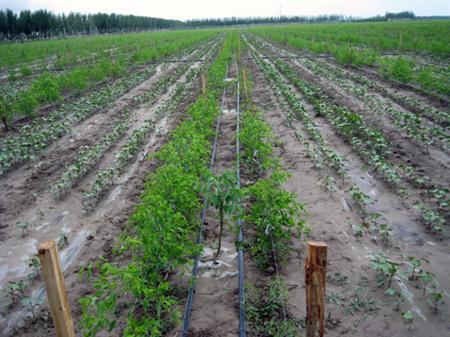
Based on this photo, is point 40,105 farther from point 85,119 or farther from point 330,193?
point 330,193

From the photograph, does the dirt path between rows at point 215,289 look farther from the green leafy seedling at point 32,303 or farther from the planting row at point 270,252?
the green leafy seedling at point 32,303

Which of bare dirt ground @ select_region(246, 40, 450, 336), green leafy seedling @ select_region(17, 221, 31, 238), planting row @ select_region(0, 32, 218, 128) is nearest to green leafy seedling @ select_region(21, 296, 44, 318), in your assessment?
green leafy seedling @ select_region(17, 221, 31, 238)

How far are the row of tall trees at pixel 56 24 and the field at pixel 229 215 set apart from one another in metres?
64.9

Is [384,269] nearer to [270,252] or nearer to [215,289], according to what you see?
[270,252]

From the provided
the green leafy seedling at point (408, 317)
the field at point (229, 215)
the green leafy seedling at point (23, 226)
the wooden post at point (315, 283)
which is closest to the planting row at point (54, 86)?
the field at point (229, 215)

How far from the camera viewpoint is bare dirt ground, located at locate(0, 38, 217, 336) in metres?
4.52

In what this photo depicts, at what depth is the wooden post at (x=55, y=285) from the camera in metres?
2.40

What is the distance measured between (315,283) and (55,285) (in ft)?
5.97

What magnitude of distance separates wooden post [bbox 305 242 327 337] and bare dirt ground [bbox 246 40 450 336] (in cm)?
105

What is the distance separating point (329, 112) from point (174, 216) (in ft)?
26.4

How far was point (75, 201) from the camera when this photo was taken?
22.0 ft

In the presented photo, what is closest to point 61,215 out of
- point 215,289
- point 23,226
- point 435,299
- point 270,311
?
point 23,226

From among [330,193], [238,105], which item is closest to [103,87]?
[238,105]

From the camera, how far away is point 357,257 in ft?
16.0
